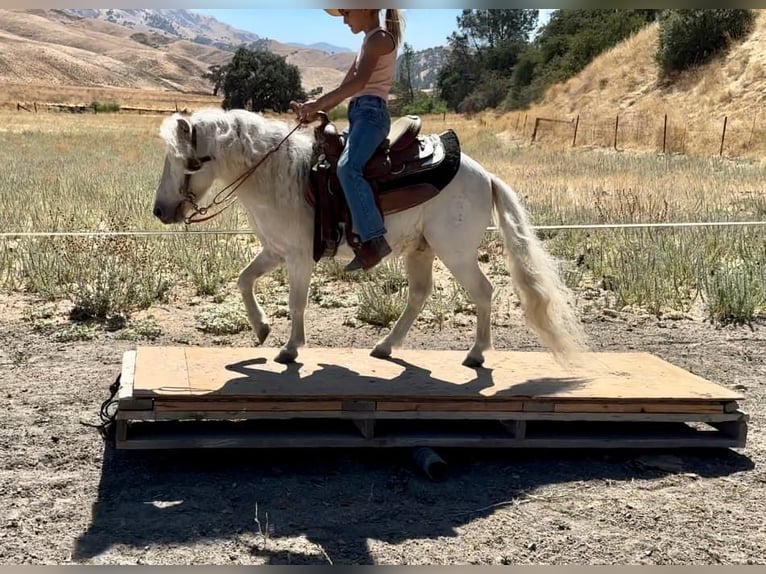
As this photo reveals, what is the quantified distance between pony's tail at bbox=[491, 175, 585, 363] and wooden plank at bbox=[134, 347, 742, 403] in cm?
25

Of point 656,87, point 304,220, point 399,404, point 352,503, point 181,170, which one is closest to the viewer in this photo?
point 352,503

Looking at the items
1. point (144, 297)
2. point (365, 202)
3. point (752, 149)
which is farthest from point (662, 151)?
point (365, 202)

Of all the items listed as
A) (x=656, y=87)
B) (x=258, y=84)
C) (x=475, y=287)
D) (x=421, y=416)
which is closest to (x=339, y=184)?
(x=475, y=287)

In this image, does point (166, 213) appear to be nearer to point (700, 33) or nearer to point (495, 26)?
point (700, 33)

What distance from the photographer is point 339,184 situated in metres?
5.49

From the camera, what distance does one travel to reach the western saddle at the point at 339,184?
5480 mm

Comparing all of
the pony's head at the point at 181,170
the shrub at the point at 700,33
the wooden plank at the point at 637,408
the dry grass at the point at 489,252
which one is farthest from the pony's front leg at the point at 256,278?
the shrub at the point at 700,33

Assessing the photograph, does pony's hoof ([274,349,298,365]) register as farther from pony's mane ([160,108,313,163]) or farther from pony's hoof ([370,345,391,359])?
pony's mane ([160,108,313,163])

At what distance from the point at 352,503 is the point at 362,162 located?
7.17 feet

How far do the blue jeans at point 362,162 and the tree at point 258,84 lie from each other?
4978 cm

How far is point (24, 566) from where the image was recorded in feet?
12.1

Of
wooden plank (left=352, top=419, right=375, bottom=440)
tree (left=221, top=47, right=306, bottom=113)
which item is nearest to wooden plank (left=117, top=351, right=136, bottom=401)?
wooden plank (left=352, top=419, right=375, bottom=440)

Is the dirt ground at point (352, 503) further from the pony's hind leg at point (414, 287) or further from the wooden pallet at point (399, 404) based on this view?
the pony's hind leg at point (414, 287)

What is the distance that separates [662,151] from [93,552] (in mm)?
27922
